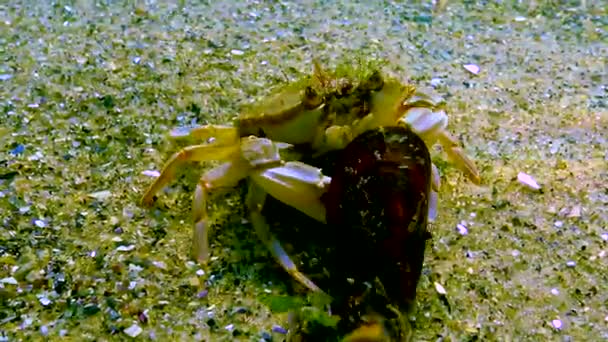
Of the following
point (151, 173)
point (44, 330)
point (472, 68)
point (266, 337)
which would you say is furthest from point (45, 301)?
point (472, 68)

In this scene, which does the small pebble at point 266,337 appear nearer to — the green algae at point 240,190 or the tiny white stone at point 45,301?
the green algae at point 240,190

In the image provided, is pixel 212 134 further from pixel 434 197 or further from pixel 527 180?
pixel 527 180

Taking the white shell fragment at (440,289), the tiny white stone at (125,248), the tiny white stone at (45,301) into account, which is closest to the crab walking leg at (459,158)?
the white shell fragment at (440,289)

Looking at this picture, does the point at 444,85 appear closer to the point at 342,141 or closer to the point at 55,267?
the point at 342,141

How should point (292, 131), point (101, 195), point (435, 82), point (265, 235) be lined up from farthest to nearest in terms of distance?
point (435, 82) < point (101, 195) < point (292, 131) < point (265, 235)

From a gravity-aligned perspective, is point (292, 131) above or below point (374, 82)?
below

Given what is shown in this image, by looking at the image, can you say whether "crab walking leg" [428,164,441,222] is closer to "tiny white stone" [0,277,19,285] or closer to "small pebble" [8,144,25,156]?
"tiny white stone" [0,277,19,285]

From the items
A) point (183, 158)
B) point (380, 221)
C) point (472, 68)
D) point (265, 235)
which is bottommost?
point (472, 68)
